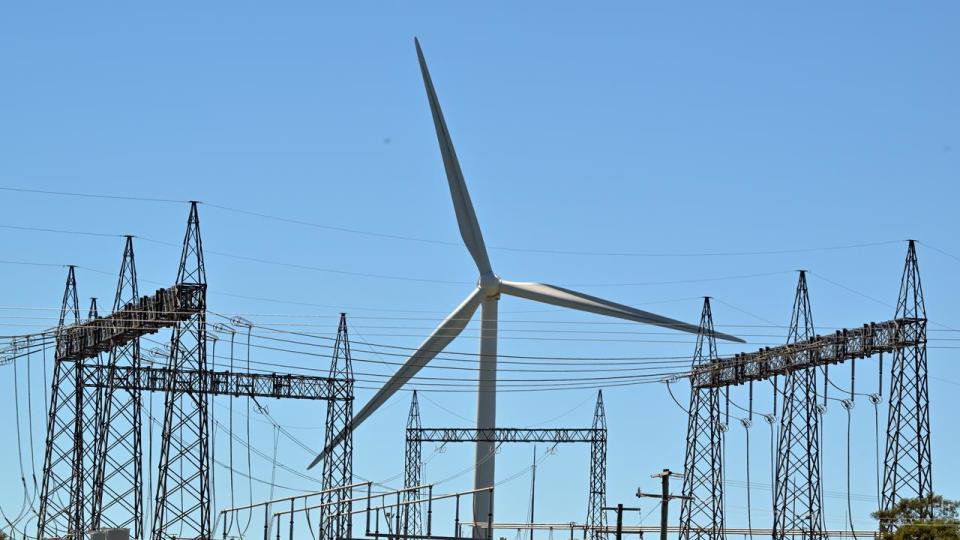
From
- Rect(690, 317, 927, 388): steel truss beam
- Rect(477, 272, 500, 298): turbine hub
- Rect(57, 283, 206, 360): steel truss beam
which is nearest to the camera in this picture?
Rect(57, 283, 206, 360): steel truss beam

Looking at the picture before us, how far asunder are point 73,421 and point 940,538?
98.3ft

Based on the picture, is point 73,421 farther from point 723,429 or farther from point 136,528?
point 723,429

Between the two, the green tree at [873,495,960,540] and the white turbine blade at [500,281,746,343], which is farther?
the white turbine blade at [500,281,746,343]

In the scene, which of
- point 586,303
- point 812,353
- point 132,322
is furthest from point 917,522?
point 132,322

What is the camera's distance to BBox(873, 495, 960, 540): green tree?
5388 centimetres

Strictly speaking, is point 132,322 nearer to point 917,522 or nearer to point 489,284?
point 489,284

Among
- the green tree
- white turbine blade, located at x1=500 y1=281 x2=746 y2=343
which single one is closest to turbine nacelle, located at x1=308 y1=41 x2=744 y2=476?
white turbine blade, located at x1=500 y1=281 x2=746 y2=343

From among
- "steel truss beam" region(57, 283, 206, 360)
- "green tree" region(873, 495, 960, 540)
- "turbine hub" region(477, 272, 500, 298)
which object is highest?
"turbine hub" region(477, 272, 500, 298)

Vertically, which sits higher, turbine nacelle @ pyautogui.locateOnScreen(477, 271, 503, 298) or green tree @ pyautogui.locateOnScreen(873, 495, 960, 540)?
turbine nacelle @ pyautogui.locateOnScreen(477, 271, 503, 298)

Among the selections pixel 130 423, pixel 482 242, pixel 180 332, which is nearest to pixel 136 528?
pixel 130 423

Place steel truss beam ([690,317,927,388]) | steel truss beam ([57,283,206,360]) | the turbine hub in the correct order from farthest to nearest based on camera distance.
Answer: the turbine hub < steel truss beam ([690,317,927,388]) < steel truss beam ([57,283,206,360])

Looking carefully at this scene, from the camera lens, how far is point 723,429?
64250 millimetres

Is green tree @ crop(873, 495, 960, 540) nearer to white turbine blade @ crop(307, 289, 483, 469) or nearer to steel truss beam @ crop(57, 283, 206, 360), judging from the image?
white turbine blade @ crop(307, 289, 483, 469)

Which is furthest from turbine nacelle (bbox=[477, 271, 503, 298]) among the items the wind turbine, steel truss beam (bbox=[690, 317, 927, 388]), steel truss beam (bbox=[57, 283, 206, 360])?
steel truss beam (bbox=[57, 283, 206, 360])
